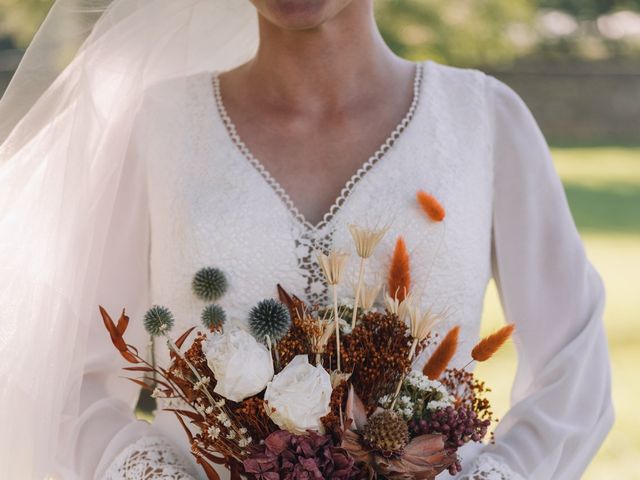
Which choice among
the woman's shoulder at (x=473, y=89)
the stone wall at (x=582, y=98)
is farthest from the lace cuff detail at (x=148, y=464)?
the stone wall at (x=582, y=98)

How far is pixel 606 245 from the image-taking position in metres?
11.0

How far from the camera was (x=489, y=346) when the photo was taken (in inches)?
70.2

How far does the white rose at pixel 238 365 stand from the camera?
64.0 inches

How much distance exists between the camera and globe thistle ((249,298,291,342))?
176 cm

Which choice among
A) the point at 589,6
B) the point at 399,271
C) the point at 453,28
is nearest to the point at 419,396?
the point at 399,271

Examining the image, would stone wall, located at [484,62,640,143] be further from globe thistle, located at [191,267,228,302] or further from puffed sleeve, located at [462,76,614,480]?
globe thistle, located at [191,267,228,302]

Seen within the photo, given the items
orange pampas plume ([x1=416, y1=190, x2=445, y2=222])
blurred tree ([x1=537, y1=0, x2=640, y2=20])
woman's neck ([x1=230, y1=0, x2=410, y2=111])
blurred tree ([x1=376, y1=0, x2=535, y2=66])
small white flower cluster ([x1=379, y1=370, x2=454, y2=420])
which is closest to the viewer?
small white flower cluster ([x1=379, y1=370, x2=454, y2=420])

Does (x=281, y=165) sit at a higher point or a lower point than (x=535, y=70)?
higher

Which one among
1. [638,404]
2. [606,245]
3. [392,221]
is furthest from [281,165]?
[606,245]

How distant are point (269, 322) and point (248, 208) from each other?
1.43 feet

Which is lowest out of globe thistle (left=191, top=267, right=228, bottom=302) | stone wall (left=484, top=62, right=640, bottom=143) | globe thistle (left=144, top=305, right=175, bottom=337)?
stone wall (left=484, top=62, right=640, bottom=143)

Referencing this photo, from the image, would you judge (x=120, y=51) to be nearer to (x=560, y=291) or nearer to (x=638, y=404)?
(x=560, y=291)

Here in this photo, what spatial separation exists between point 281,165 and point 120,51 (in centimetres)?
42

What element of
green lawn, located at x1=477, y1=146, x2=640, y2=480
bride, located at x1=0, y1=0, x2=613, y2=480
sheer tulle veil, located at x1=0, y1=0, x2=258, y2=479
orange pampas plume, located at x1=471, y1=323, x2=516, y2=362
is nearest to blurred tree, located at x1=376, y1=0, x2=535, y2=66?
green lawn, located at x1=477, y1=146, x2=640, y2=480
